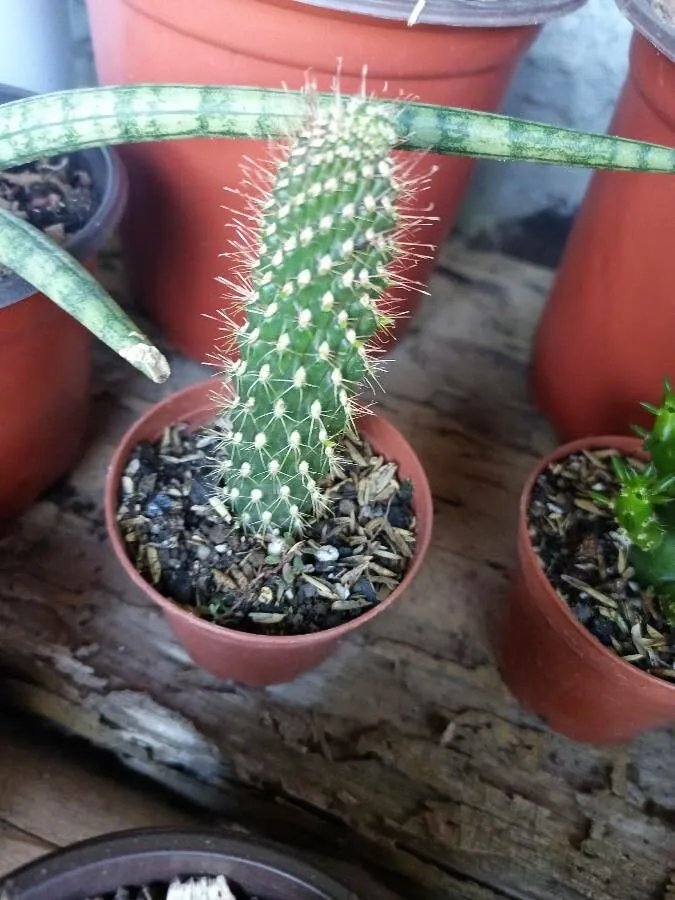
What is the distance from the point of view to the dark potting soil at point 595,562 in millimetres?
707

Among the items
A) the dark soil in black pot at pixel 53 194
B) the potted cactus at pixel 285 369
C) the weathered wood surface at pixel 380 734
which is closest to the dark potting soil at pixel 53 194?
the dark soil in black pot at pixel 53 194

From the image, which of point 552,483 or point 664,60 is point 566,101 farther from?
point 552,483

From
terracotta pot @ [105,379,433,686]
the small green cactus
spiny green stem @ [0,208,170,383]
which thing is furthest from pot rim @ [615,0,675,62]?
spiny green stem @ [0,208,170,383]

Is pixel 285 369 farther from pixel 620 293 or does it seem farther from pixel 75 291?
pixel 620 293

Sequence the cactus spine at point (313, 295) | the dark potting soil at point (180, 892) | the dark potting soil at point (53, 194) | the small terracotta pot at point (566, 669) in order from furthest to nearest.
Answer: the dark potting soil at point (53, 194) → the small terracotta pot at point (566, 669) → the dark potting soil at point (180, 892) → the cactus spine at point (313, 295)

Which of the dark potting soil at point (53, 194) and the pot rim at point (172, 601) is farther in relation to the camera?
the dark potting soil at point (53, 194)

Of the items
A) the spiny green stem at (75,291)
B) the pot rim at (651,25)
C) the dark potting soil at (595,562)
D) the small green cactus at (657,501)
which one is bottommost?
the dark potting soil at (595,562)

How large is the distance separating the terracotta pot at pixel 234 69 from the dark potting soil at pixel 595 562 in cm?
30

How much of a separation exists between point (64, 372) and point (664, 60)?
60cm

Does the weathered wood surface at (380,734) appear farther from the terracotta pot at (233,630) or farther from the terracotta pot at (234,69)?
the terracotta pot at (234,69)

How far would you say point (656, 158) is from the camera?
0.58m

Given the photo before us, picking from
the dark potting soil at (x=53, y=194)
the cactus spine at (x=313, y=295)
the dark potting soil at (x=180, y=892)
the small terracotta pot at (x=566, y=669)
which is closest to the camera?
the cactus spine at (x=313, y=295)

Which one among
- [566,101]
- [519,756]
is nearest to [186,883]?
[519,756]

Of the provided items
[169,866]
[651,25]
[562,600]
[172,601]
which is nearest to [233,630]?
[172,601]
